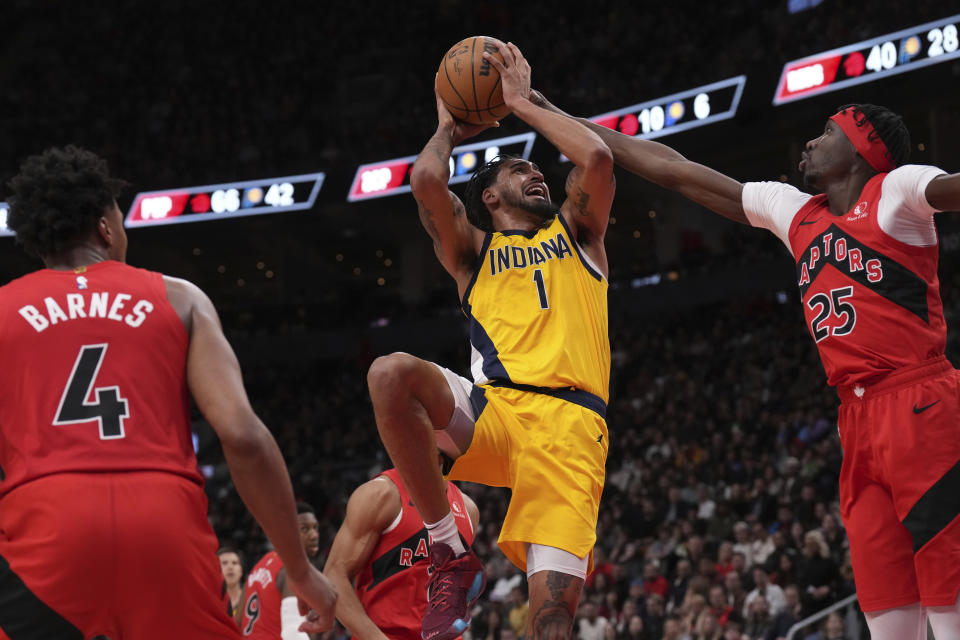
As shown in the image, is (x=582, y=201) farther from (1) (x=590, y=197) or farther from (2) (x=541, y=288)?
(2) (x=541, y=288)

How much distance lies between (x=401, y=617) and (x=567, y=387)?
1.76m

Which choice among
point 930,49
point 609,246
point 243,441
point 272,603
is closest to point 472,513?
point 272,603

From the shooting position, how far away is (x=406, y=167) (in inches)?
875

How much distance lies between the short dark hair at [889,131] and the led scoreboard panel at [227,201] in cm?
1925

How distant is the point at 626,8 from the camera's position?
26.1 meters

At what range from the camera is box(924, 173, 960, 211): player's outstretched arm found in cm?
393

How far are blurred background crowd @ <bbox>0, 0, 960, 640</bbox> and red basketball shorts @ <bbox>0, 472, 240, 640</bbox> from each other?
26.3ft

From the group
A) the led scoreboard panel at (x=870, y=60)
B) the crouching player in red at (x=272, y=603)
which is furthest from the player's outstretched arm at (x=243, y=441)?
the led scoreboard panel at (x=870, y=60)

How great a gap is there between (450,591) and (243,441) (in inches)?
69.3

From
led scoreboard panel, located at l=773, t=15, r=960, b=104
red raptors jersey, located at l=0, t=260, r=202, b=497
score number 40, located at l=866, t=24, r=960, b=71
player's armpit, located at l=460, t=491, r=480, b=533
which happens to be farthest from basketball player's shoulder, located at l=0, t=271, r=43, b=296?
score number 40, located at l=866, t=24, r=960, b=71

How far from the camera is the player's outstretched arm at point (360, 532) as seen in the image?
18.1 feet

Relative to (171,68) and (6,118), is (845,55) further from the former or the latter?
(6,118)

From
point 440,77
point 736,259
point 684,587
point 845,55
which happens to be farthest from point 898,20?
point 440,77

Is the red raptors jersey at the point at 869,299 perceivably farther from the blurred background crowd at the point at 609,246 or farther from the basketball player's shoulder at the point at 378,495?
the blurred background crowd at the point at 609,246
